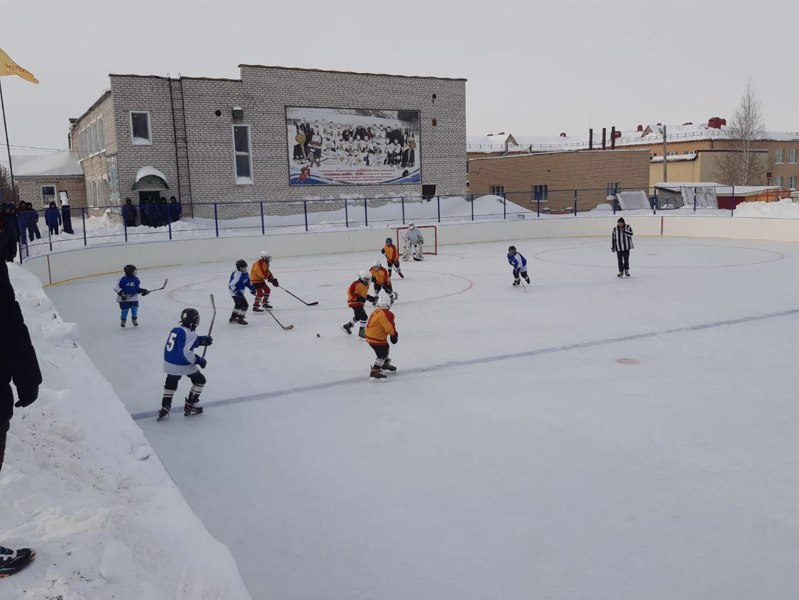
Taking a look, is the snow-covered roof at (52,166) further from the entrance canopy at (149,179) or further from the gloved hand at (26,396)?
the gloved hand at (26,396)

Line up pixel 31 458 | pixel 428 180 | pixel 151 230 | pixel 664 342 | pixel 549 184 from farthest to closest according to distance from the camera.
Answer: pixel 549 184, pixel 428 180, pixel 151 230, pixel 664 342, pixel 31 458

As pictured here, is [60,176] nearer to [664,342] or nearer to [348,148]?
[348,148]

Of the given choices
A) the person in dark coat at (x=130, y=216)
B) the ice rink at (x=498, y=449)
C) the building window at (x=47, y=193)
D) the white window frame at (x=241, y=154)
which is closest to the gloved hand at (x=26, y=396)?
the ice rink at (x=498, y=449)

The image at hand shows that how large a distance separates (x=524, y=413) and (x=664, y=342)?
391 centimetres

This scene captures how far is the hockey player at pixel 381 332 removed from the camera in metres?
7.96

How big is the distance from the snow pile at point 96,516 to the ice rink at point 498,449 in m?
0.73

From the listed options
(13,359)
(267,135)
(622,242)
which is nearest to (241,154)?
(267,135)

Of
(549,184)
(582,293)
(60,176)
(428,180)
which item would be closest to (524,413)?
(582,293)

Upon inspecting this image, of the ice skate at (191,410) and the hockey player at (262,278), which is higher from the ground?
the hockey player at (262,278)

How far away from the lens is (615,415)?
6648mm

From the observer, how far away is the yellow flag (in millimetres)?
17172

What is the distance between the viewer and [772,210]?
25.9 m

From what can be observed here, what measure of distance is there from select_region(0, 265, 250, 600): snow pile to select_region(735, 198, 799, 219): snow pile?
25.8 meters

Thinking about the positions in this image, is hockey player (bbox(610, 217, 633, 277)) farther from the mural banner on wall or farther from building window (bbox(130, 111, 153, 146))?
building window (bbox(130, 111, 153, 146))
